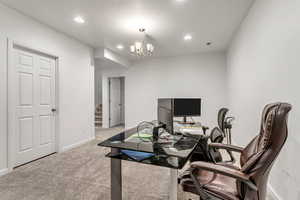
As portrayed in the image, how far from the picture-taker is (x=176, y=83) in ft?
15.8

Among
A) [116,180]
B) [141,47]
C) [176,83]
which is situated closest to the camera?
[116,180]

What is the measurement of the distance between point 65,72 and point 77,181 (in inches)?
93.0

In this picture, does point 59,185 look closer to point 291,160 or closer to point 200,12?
point 291,160

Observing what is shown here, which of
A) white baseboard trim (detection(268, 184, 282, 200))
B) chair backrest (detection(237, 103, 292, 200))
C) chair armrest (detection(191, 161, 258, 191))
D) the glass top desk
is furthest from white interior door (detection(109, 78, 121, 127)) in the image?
chair backrest (detection(237, 103, 292, 200))

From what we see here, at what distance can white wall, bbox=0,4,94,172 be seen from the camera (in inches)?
86.4

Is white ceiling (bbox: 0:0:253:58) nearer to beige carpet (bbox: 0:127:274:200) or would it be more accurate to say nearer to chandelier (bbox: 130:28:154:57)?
chandelier (bbox: 130:28:154:57)

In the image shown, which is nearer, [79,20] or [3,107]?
[3,107]

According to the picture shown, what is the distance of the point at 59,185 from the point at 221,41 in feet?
14.6

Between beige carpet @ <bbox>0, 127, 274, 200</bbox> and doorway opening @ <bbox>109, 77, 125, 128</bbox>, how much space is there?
11.2ft

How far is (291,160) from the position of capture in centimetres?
134

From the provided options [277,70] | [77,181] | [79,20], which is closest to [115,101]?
[79,20]

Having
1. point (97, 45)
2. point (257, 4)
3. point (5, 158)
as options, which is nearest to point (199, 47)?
point (257, 4)

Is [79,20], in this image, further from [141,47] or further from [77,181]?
[77,181]

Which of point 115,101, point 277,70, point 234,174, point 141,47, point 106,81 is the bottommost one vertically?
point 234,174
